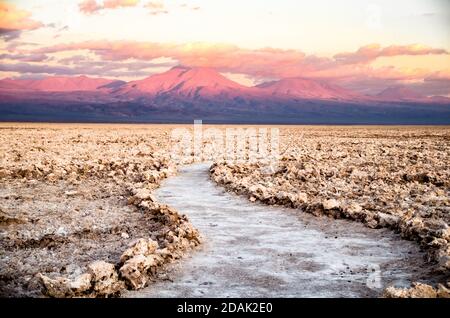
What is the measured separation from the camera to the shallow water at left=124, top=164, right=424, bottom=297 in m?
6.52

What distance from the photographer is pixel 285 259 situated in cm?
790

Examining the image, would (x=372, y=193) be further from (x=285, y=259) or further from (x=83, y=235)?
(x=83, y=235)

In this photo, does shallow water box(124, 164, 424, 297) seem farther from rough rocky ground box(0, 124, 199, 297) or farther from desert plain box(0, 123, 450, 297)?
rough rocky ground box(0, 124, 199, 297)

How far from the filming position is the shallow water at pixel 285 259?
21.4ft

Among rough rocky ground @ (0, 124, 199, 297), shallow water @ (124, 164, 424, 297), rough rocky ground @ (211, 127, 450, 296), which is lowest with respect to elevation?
shallow water @ (124, 164, 424, 297)

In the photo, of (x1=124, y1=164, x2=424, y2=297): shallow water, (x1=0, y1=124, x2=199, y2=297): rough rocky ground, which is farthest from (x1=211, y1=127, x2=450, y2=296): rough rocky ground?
(x1=0, y1=124, x2=199, y2=297): rough rocky ground

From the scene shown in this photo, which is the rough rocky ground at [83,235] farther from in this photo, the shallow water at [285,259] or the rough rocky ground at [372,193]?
the rough rocky ground at [372,193]

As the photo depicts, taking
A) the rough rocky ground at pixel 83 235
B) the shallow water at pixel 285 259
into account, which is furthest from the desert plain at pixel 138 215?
the shallow water at pixel 285 259

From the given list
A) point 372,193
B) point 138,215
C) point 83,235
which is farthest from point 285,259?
point 372,193

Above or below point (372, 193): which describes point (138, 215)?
below

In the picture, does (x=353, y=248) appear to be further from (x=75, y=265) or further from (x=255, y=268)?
(x=75, y=265)

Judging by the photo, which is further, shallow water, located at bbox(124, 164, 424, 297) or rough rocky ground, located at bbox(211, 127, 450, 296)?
rough rocky ground, located at bbox(211, 127, 450, 296)

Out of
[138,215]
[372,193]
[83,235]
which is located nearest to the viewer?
[83,235]
